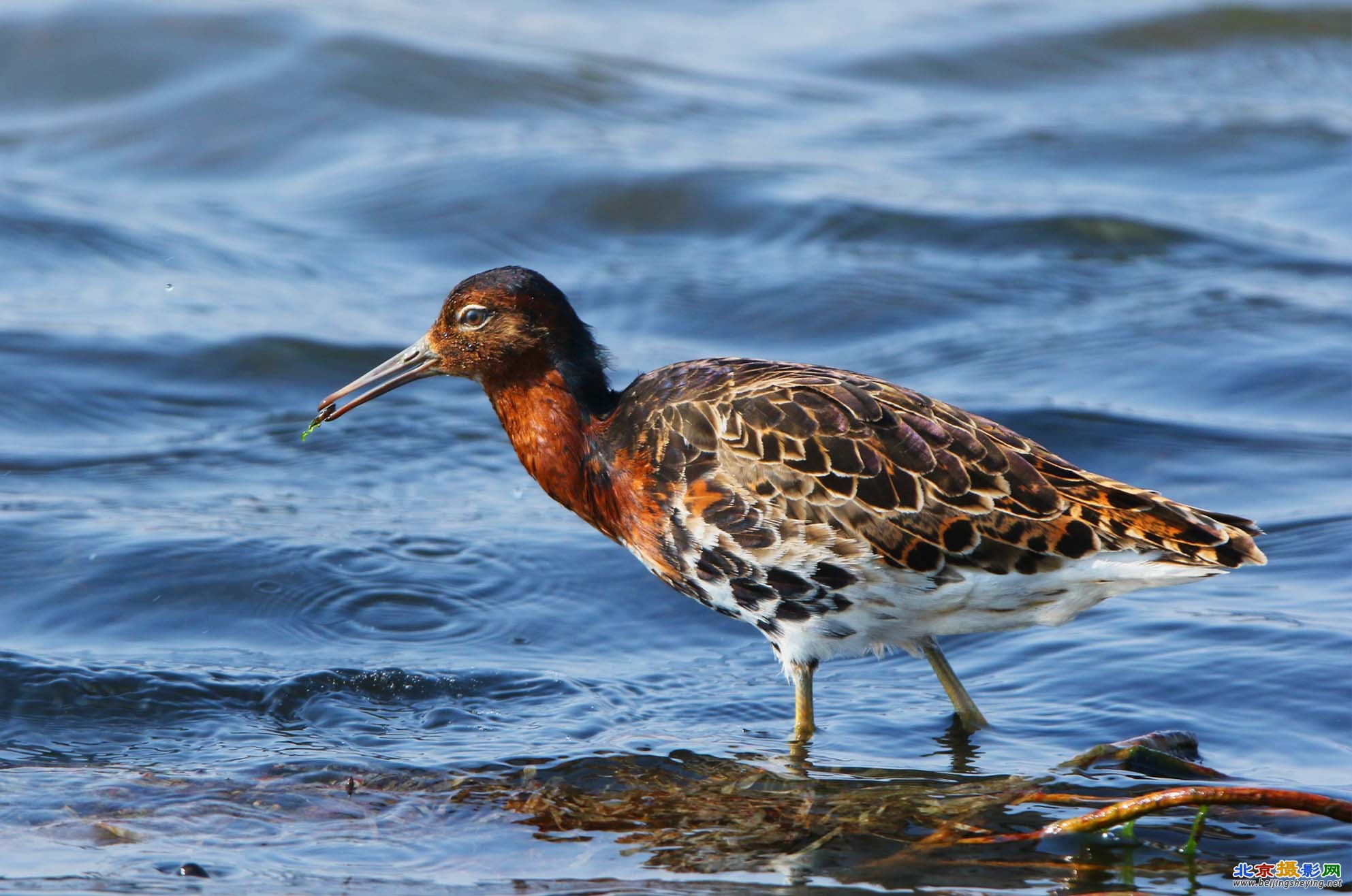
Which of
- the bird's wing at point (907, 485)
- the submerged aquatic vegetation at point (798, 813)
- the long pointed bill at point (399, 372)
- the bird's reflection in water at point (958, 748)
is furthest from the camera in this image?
the long pointed bill at point (399, 372)

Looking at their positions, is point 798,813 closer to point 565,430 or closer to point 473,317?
point 565,430

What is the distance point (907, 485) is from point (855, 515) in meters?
0.31

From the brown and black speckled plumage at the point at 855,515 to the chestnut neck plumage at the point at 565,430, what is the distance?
0.02 metres

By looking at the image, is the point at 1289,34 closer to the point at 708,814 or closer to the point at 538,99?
the point at 538,99

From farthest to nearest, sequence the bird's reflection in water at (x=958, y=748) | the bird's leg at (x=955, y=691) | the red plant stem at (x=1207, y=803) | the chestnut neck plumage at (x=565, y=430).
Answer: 1. the chestnut neck plumage at (x=565, y=430)
2. the bird's leg at (x=955, y=691)
3. the bird's reflection in water at (x=958, y=748)
4. the red plant stem at (x=1207, y=803)

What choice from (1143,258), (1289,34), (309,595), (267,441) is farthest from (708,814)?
(1289,34)

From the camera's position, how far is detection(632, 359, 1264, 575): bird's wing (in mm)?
8695

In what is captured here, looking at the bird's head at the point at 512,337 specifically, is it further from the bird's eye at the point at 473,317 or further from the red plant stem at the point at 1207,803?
the red plant stem at the point at 1207,803

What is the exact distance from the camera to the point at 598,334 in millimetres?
16547

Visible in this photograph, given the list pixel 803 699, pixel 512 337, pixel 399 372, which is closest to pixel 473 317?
pixel 512 337

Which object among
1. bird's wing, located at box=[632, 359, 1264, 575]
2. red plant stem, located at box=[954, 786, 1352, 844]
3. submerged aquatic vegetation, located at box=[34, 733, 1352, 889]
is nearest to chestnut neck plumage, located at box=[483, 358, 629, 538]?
bird's wing, located at box=[632, 359, 1264, 575]

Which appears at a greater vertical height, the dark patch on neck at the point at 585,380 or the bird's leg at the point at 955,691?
the dark patch on neck at the point at 585,380

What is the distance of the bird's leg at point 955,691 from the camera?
9.38 m

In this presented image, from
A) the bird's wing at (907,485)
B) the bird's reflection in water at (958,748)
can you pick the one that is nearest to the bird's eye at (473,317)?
the bird's wing at (907,485)
